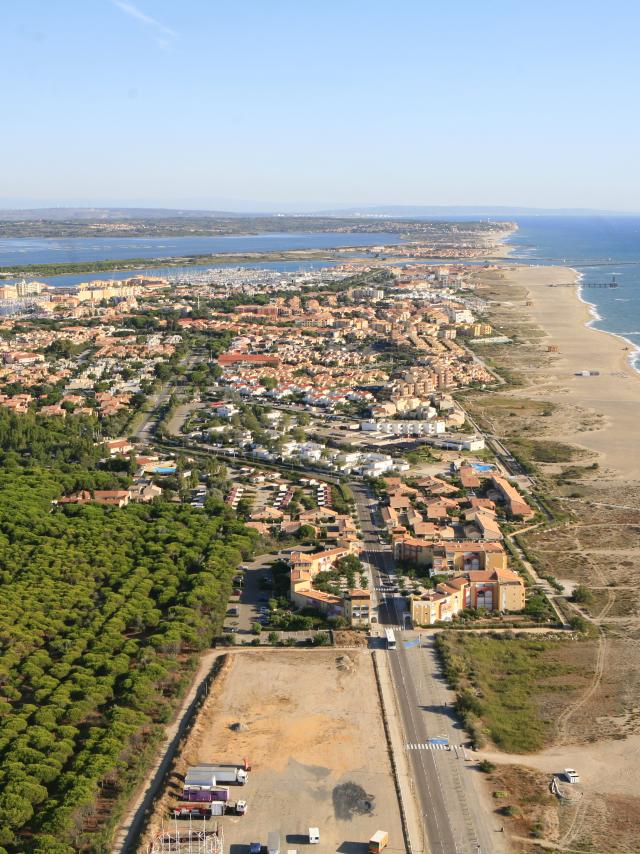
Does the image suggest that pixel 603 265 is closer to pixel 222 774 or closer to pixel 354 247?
pixel 354 247

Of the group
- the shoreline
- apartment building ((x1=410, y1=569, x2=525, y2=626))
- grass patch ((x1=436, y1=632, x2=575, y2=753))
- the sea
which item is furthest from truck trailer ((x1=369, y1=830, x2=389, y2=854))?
the sea

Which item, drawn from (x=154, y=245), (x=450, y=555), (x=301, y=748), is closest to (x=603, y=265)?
(x=154, y=245)

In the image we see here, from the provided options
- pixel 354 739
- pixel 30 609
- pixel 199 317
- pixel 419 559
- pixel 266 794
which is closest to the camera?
pixel 266 794

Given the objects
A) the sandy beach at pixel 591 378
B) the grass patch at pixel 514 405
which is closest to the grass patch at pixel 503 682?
the sandy beach at pixel 591 378

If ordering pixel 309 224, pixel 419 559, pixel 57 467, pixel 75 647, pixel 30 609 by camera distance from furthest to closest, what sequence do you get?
pixel 309 224 → pixel 57 467 → pixel 419 559 → pixel 30 609 → pixel 75 647

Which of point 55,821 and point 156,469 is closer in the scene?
point 55,821

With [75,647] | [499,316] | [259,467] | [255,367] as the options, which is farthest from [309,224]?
[75,647]

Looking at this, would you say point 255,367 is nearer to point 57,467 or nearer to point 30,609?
point 57,467

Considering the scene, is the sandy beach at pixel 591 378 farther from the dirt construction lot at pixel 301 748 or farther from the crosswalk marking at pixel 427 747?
the crosswalk marking at pixel 427 747
